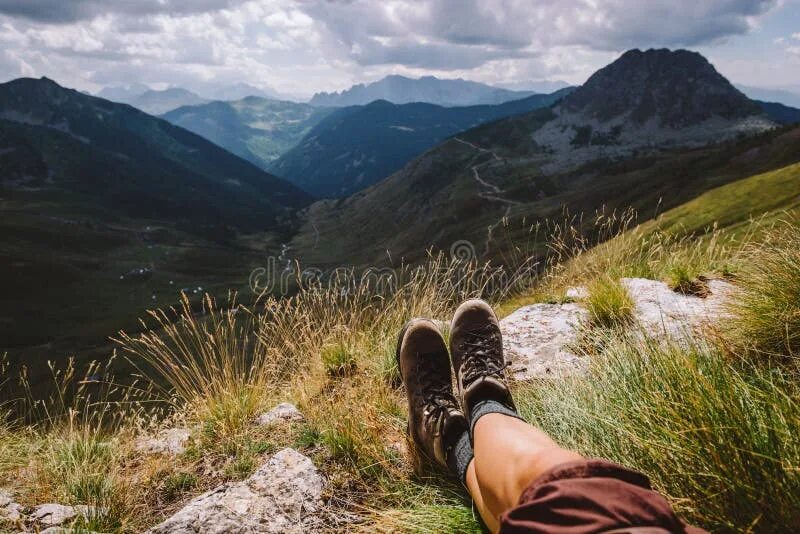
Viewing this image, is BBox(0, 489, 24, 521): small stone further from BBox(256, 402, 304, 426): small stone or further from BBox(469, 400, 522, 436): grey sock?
BBox(469, 400, 522, 436): grey sock

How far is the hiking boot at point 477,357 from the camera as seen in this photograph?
354 cm

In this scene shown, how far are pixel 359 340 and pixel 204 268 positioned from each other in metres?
176

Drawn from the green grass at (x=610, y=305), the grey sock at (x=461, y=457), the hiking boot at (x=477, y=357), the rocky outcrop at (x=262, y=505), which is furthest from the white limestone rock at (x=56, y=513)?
the green grass at (x=610, y=305)

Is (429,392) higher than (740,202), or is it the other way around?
(429,392)

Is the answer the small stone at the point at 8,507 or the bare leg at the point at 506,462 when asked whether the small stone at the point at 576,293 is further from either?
the small stone at the point at 8,507

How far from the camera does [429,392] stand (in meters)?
3.94

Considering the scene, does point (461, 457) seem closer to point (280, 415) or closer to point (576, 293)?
point (280, 415)

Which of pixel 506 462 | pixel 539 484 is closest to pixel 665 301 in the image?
pixel 506 462

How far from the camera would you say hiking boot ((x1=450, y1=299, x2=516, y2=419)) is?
3.54 meters

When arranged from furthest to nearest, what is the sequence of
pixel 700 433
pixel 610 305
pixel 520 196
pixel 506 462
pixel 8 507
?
1. pixel 520 196
2. pixel 610 305
3. pixel 8 507
4. pixel 506 462
5. pixel 700 433

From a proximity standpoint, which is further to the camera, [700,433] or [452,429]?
[452,429]

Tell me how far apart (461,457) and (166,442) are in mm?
2957

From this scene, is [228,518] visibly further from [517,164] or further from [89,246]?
[89,246]

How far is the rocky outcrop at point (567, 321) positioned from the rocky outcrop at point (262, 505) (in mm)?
2389
